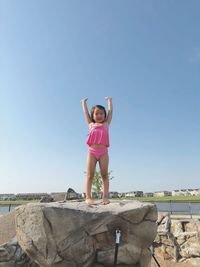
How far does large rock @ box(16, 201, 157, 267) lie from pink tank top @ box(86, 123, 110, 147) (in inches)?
45.3

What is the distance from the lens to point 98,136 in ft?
16.9

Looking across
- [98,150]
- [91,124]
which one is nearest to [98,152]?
[98,150]

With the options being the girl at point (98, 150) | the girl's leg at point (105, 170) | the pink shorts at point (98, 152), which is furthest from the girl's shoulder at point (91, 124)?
the girl's leg at point (105, 170)

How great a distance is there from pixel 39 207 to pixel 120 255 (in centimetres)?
134

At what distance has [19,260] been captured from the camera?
21.6 feet

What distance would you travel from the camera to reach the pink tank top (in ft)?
16.9

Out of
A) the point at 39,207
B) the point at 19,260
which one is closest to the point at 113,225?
the point at 39,207

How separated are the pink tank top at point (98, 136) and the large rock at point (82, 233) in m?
1.15

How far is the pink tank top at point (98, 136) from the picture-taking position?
5148 mm

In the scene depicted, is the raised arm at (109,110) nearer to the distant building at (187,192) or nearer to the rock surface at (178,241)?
the rock surface at (178,241)

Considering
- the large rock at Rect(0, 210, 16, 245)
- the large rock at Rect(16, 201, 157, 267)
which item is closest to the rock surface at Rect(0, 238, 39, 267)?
the large rock at Rect(0, 210, 16, 245)

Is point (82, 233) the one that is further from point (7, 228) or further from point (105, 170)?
point (7, 228)

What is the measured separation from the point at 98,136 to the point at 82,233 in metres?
1.62

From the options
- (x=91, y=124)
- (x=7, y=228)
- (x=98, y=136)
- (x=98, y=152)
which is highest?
(x=91, y=124)
